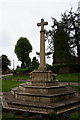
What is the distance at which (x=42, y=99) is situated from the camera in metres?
9.66

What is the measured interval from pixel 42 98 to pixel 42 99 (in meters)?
0.06

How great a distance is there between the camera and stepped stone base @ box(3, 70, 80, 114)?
859cm

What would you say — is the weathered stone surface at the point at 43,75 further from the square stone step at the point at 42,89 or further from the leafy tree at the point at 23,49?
the leafy tree at the point at 23,49

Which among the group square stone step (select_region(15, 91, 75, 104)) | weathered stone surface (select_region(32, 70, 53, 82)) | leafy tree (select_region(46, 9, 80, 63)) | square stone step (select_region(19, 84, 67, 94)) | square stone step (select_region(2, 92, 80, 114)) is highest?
leafy tree (select_region(46, 9, 80, 63))

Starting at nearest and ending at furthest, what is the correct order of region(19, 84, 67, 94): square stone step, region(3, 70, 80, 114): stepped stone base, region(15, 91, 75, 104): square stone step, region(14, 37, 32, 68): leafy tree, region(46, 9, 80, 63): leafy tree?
region(3, 70, 80, 114): stepped stone base
region(15, 91, 75, 104): square stone step
region(19, 84, 67, 94): square stone step
region(46, 9, 80, 63): leafy tree
region(14, 37, 32, 68): leafy tree

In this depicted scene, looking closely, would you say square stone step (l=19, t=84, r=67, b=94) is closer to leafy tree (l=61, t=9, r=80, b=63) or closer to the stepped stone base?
the stepped stone base

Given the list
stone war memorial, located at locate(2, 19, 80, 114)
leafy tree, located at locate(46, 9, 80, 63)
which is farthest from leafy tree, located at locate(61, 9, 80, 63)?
stone war memorial, located at locate(2, 19, 80, 114)

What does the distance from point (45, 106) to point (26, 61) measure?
43.6 m

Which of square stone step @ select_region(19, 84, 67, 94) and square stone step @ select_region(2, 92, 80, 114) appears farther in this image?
square stone step @ select_region(19, 84, 67, 94)

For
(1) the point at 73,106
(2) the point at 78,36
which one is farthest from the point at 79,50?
(1) the point at 73,106

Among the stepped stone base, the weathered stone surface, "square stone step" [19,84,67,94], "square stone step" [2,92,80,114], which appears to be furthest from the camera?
the weathered stone surface

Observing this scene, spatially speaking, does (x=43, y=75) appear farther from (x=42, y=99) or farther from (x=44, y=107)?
(x=44, y=107)

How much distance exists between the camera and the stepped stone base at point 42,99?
338 inches

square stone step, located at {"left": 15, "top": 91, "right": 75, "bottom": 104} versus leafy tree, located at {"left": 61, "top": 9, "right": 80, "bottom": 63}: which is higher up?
leafy tree, located at {"left": 61, "top": 9, "right": 80, "bottom": 63}
